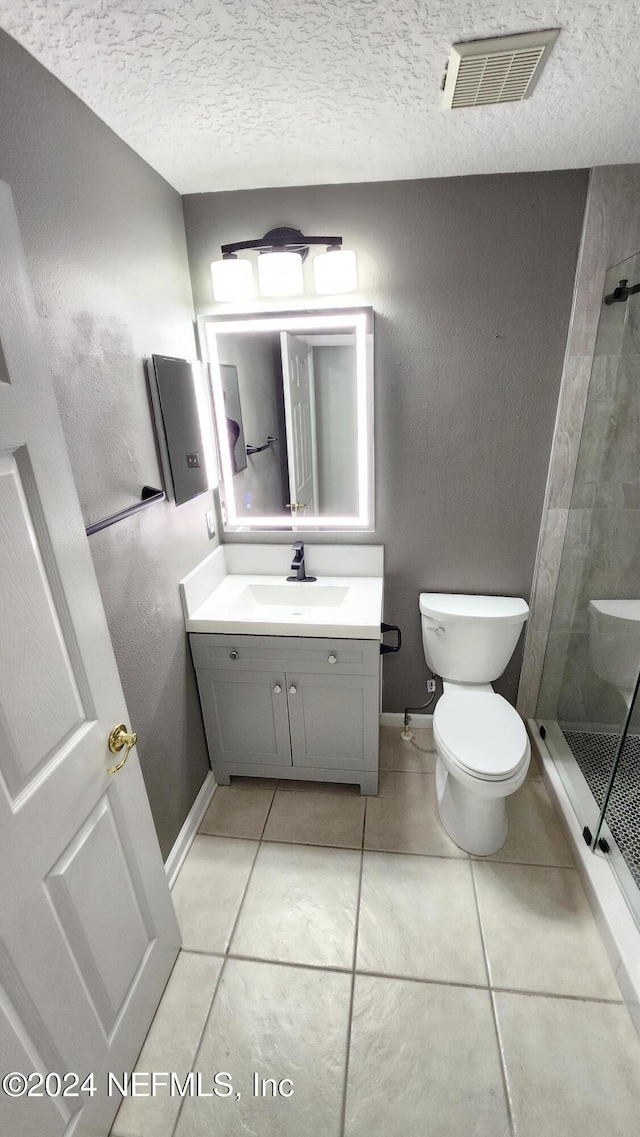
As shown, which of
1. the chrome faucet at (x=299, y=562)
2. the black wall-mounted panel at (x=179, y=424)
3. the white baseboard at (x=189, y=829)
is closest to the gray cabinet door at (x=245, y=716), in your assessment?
the white baseboard at (x=189, y=829)

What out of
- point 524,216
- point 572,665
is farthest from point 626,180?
point 572,665

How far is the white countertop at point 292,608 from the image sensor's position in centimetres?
Result: 171

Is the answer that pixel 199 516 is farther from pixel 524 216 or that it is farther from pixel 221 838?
pixel 524 216

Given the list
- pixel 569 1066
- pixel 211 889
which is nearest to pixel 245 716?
pixel 211 889

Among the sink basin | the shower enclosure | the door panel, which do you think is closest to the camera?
the door panel

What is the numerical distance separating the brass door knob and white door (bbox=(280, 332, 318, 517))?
1.23 m

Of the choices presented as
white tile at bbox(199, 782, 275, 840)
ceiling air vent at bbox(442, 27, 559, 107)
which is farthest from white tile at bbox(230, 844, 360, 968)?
ceiling air vent at bbox(442, 27, 559, 107)

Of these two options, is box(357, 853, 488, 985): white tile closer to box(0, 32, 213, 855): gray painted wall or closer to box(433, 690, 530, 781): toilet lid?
box(433, 690, 530, 781): toilet lid

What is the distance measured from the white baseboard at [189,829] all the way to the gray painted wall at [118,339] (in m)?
0.05

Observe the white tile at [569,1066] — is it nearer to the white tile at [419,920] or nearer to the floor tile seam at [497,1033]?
the floor tile seam at [497,1033]

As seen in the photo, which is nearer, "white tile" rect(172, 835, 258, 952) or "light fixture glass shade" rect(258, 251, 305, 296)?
"white tile" rect(172, 835, 258, 952)

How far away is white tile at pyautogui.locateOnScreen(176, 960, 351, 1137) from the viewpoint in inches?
45.2

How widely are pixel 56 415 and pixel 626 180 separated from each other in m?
1.89

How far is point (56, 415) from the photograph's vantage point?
91 cm
